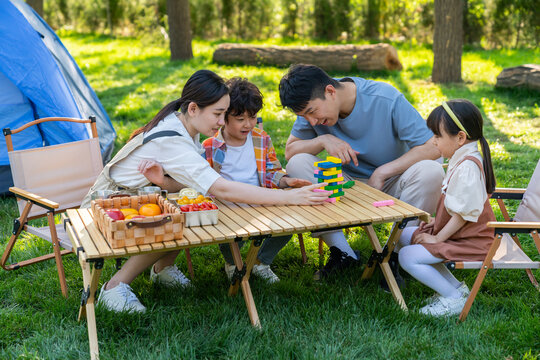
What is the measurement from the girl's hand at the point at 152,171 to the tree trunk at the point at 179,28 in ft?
28.3

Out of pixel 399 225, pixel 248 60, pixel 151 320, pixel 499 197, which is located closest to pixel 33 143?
pixel 151 320

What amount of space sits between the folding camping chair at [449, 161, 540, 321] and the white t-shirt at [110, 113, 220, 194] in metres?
1.34

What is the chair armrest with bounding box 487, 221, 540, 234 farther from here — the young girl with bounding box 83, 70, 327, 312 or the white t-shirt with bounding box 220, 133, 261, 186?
the white t-shirt with bounding box 220, 133, 261, 186

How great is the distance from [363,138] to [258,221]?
48.7 inches

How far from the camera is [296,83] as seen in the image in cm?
327

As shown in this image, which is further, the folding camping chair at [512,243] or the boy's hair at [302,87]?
the boy's hair at [302,87]

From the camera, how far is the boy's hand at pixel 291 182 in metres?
3.34

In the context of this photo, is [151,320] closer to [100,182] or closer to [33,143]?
[100,182]

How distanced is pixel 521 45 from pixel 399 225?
1098cm

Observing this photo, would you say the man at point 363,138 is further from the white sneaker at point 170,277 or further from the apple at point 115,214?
the apple at point 115,214

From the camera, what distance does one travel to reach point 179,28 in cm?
1129

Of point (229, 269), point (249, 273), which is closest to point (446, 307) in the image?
point (249, 273)

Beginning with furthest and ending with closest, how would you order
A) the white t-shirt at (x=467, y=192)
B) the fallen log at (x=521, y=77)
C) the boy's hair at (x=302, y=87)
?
the fallen log at (x=521, y=77), the boy's hair at (x=302, y=87), the white t-shirt at (x=467, y=192)

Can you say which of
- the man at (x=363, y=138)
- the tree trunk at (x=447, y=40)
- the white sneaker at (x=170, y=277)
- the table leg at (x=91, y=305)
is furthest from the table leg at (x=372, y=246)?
the tree trunk at (x=447, y=40)
